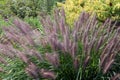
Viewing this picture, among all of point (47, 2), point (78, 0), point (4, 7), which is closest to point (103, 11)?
point (78, 0)

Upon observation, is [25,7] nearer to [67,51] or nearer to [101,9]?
[101,9]

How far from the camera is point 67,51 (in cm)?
459

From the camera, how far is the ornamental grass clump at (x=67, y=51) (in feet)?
14.9

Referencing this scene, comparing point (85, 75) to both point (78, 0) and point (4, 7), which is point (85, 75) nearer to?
A: point (78, 0)

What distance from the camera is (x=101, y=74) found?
16.0ft

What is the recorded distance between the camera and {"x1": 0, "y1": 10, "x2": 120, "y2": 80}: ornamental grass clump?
4527mm

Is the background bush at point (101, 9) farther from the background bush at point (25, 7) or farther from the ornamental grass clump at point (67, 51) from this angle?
the background bush at point (25, 7)

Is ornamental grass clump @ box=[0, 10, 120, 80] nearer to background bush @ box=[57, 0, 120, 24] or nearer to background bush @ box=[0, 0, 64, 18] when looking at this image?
background bush @ box=[57, 0, 120, 24]

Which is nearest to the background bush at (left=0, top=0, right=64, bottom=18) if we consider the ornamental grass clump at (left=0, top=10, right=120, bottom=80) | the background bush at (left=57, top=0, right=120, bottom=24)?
→ the background bush at (left=57, top=0, right=120, bottom=24)

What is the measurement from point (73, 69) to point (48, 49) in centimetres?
54

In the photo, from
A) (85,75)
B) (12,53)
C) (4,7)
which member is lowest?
(4,7)

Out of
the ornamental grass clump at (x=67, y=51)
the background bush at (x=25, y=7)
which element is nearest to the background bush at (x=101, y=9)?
the ornamental grass clump at (x=67, y=51)

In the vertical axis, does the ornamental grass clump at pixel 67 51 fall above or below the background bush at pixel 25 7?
above

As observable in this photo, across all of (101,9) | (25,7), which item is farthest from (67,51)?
(25,7)
